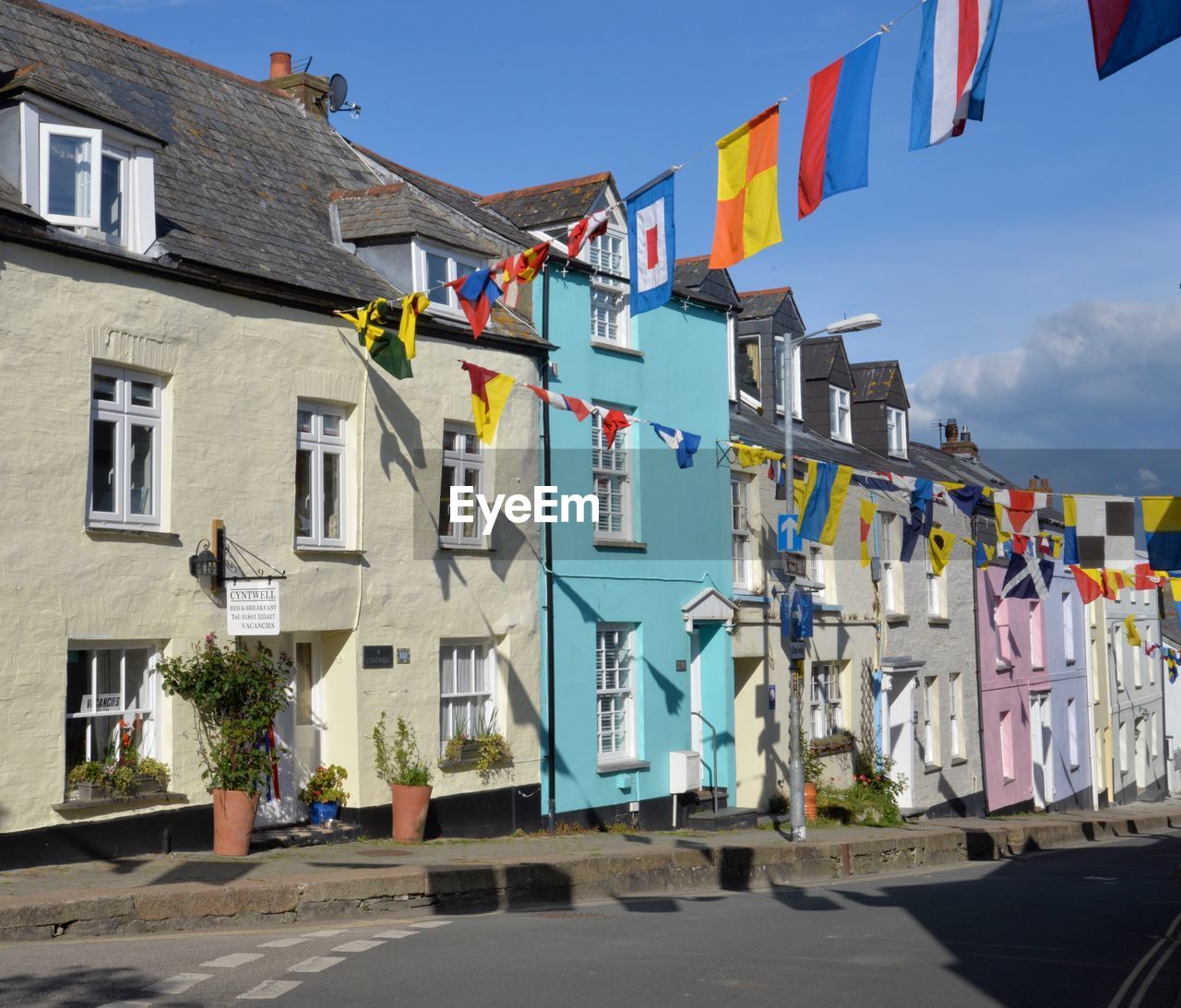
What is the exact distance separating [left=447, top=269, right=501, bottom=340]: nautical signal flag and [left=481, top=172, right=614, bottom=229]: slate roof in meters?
6.86

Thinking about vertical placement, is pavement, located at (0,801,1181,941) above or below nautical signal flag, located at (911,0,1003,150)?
below

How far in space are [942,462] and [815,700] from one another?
16.4m

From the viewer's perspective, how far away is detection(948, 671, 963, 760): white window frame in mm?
31797

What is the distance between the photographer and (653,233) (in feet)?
46.6

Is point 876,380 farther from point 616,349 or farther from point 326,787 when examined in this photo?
point 326,787

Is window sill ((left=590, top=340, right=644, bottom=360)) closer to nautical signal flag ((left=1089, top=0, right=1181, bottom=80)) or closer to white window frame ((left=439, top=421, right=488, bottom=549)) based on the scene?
white window frame ((left=439, top=421, right=488, bottom=549))

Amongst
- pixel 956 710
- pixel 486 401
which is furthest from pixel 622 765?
pixel 956 710

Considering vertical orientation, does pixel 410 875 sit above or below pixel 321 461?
below

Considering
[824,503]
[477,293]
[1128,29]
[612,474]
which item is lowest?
[824,503]

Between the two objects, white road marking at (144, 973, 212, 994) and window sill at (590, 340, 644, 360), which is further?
window sill at (590, 340, 644, 360)

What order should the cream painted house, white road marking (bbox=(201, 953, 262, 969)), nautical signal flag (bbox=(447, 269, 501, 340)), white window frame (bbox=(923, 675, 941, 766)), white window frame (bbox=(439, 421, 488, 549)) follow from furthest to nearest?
white window frame (bbox=(923, 675, 941, 766)), white window frame (bbox=(439, 421, 488, 549)), nautical signal flag (bbox=(447, 269, 501, 340)), the cream painted house, white road marking (bbox=(201, 953, 262, 969))

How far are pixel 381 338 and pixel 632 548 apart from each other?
624cm

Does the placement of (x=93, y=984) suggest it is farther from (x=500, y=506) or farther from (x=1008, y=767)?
(x=1008, y=767)

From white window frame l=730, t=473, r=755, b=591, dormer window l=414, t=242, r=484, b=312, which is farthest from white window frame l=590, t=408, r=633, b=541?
dormer window l=414, t=242, r=484, b=312
